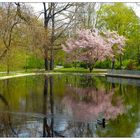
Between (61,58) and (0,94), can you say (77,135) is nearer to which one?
(0,94)

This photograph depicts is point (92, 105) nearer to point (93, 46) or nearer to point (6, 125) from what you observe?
point (6, 125)

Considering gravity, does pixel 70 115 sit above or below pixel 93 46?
below

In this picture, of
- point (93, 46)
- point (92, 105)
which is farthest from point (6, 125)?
point (93, 46)

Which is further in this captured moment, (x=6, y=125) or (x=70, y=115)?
(x=70, y=115)

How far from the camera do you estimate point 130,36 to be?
896 inches

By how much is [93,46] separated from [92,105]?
15.2m

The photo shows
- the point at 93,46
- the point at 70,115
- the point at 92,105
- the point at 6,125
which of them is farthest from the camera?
the point at 93,46

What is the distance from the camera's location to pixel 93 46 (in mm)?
24766


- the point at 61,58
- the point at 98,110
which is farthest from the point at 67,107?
the point at 61,58

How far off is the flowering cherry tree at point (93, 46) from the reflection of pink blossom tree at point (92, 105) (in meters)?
10.8

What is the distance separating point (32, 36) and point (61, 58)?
398 cm

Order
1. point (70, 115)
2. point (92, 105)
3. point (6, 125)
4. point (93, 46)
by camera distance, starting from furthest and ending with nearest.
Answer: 1. point (93, 46)
2. point (92, 105)
3. point (70, 115)
4. point (6, 125)

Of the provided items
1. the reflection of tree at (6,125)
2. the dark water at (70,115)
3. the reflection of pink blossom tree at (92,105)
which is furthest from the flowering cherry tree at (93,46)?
the reflection of tree at (6,125)

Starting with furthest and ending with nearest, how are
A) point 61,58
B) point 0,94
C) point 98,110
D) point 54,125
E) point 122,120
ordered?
point 61,58
point 0,94
point 98,110
point 122,120
point 54,125
